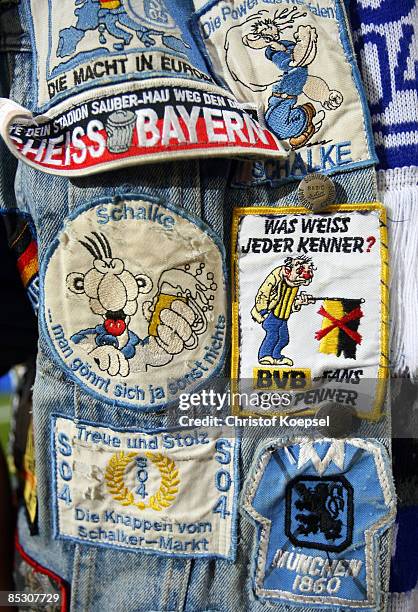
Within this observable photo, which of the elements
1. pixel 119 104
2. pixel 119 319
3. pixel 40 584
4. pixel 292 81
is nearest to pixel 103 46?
pixel 119 104

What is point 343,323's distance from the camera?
81 cm

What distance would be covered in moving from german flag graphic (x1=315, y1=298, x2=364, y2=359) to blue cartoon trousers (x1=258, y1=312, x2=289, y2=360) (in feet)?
0.15

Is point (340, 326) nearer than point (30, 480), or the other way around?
point (340, 326)

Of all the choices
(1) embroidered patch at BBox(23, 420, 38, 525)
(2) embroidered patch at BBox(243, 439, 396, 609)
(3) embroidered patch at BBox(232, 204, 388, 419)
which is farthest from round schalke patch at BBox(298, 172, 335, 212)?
(1) embroidered patch at BBox(23, 420, 38, 525)

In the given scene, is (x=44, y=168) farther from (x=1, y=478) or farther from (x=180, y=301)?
(x=1, y=478)

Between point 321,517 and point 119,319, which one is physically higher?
point 119,319

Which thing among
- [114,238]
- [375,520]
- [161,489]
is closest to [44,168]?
[114,238]

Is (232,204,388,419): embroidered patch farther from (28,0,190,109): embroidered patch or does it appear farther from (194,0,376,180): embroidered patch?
(28,0,190,109): embroidered patch

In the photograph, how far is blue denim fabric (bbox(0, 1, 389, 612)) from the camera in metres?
0.79

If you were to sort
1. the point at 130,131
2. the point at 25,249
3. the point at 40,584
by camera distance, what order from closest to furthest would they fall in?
1. the point at 130,131
2. the point at 25,249
3. the point at 40,584

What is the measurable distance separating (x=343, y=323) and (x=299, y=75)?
1.14 ft

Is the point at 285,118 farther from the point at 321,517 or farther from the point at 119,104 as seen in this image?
the point at 321,517

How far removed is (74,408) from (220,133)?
0.43m

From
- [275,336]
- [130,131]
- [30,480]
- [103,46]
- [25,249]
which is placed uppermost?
[103,46]
